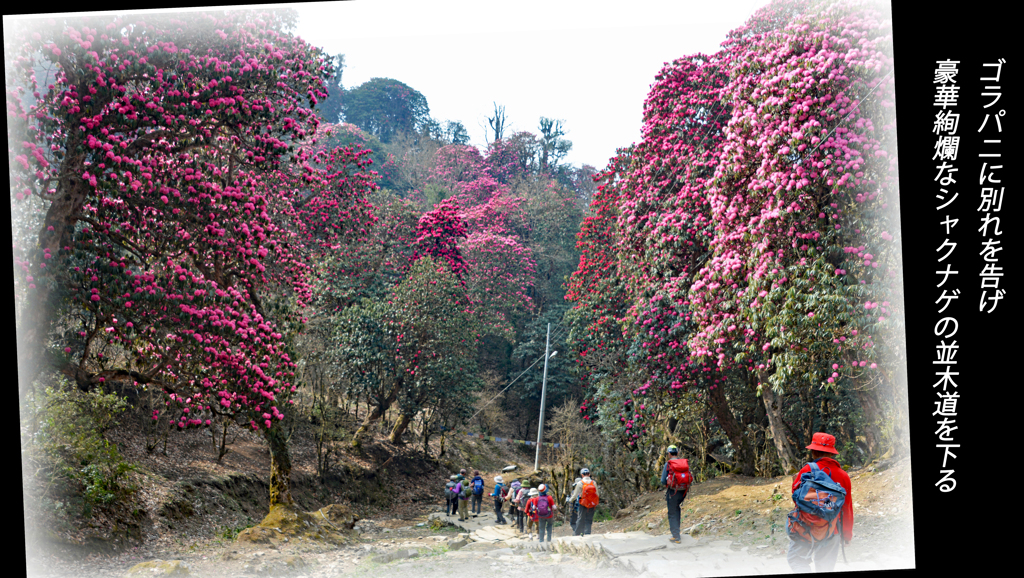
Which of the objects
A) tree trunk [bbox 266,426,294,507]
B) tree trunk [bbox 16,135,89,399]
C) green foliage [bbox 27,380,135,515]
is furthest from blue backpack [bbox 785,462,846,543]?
tree trunk [bbox 266,426,294,507]

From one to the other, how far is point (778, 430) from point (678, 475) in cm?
471

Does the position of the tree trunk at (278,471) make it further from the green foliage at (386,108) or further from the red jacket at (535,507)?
the green foliage at (386,108)

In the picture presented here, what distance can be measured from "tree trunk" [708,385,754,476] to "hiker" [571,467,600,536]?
3744 millimetres

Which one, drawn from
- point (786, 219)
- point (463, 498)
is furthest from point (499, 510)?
point (786, 219)

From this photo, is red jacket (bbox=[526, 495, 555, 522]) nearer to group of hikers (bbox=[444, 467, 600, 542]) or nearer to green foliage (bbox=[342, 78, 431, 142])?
group of hikers (bbox=[444, 467, 600, 542])

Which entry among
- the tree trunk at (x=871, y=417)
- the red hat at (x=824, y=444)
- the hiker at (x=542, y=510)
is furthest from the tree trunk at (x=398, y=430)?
the red hat at (x=824, y=444)

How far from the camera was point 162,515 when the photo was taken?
7965 mm

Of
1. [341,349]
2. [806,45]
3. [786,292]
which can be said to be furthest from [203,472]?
[806,45]

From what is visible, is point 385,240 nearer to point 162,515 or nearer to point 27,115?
point 162,515

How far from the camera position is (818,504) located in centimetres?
404

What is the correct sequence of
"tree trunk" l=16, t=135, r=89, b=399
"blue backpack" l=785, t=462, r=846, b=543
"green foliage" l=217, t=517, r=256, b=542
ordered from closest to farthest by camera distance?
"blue backpack" l=785, t=462, r=846, b=543 → "tree trunk" l=16, t=135, r=89, b=399 → "green foliage" l=217, t=517, r=256, b=542

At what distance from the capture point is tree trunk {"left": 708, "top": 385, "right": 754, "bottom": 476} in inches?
414

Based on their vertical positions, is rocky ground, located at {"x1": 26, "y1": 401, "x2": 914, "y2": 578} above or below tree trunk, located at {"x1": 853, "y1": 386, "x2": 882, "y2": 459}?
below

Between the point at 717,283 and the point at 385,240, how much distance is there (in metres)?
10.3
